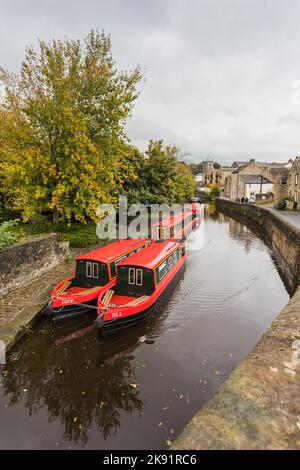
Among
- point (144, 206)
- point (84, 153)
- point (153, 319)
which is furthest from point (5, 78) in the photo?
point (153, 319)

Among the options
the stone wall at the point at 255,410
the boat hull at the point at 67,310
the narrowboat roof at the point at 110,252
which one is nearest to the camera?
the stone wall at the point at 255,410

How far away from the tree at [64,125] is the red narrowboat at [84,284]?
537 centimetres

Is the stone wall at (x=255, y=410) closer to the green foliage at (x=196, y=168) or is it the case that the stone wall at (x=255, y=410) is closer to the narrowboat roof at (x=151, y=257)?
the narrowboat roof at (x=151, y=257)

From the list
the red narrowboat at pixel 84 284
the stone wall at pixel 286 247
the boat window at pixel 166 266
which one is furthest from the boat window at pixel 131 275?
the stone wall at pixel 286 247

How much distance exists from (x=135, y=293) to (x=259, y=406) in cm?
624

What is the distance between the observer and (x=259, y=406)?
168 inches

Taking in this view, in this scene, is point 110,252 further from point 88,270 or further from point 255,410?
point 255,410

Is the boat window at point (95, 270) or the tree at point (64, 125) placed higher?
the tree at point (64, 125)

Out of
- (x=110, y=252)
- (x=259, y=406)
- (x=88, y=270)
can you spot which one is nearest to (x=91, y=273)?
(x=88, y=270)

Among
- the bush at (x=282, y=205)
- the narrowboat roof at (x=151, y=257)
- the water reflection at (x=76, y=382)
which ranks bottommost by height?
the water reflection at (x=76, y=382)

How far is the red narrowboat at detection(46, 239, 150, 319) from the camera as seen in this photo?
31.0ft

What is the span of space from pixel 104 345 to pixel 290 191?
39697 millimetres

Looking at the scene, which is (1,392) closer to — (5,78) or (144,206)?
(5,78)

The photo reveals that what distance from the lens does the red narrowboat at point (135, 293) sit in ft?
28.7
